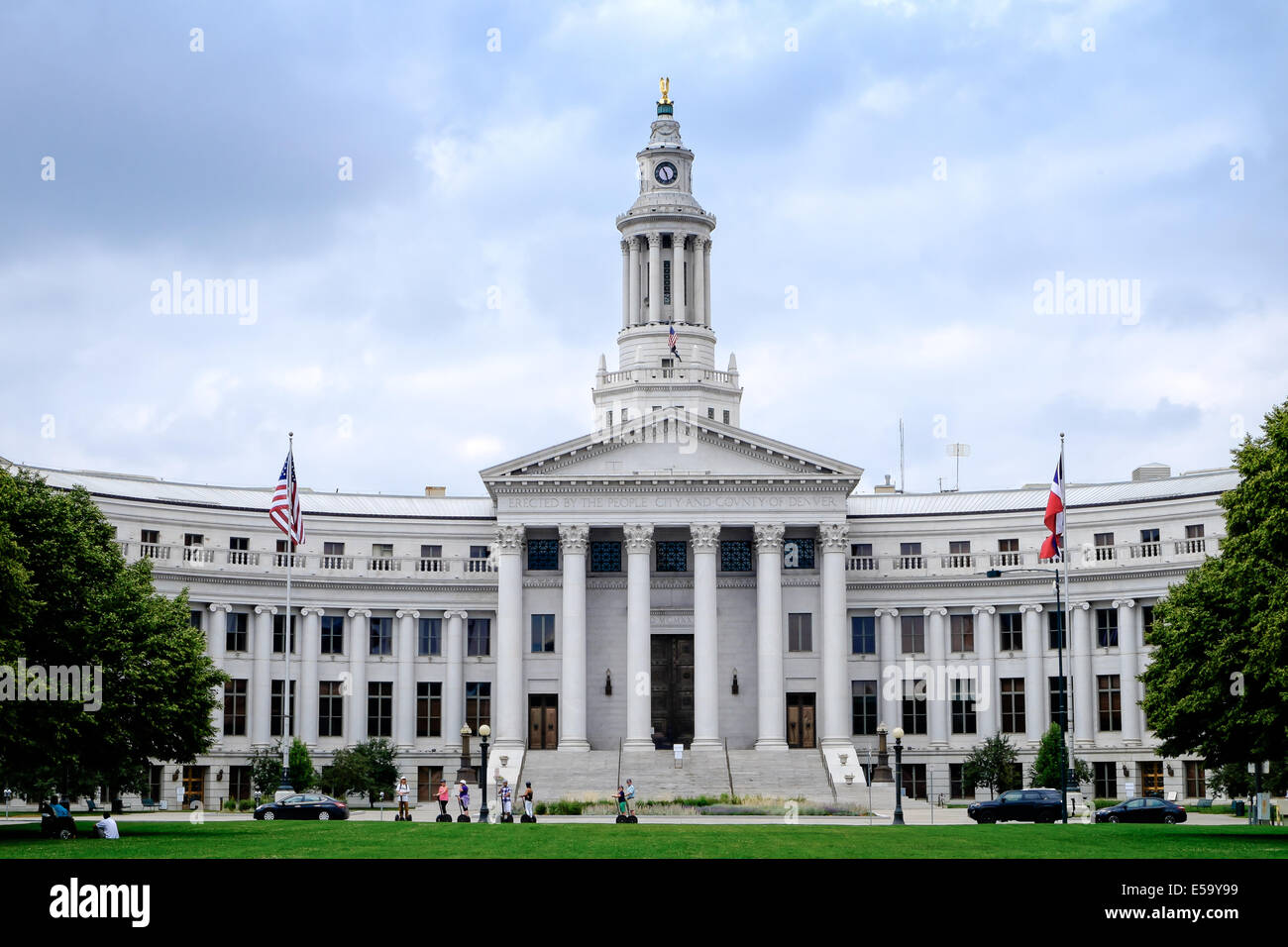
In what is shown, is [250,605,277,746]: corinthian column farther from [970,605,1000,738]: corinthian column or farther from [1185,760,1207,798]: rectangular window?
[1185,760,1207,798]: rectangular window

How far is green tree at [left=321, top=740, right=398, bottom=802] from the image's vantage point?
84.2 metres

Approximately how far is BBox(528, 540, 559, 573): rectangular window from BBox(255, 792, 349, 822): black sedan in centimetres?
2695

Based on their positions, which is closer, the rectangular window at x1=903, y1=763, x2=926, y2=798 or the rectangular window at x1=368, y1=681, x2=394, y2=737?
the rectangular window at x1=903, y1=763, x2=926, y2=798

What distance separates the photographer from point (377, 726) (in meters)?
92.8

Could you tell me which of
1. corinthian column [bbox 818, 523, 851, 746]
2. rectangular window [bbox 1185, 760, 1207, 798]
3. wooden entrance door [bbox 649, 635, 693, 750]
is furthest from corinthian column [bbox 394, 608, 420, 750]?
rectangular window [bbox 1185, 760, 1207, 798]

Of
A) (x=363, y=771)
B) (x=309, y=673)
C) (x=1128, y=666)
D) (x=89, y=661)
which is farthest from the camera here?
(x=309, y=673)

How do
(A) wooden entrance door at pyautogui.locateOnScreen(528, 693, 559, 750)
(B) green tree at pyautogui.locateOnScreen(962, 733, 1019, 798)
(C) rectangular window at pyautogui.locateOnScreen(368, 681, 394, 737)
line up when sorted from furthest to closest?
(C) rectangular window at pyautogui.locateOnScreen(368, 681, 394, 737), (A) wooden entrance door at pyautogui.locateOnScreen(528, 693, 559, 750), (B) green tree at pyautogui.locateOnScreen(962, 733, 1019, 798)

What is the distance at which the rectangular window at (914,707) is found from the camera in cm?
9294

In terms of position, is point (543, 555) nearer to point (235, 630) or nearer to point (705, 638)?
point (705, 638)

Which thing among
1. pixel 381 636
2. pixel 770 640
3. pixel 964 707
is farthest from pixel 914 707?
pixel 381 636

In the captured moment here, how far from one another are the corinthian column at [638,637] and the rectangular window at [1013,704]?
1996 centimetres

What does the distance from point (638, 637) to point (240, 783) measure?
905 inches

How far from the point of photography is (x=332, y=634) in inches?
3679
